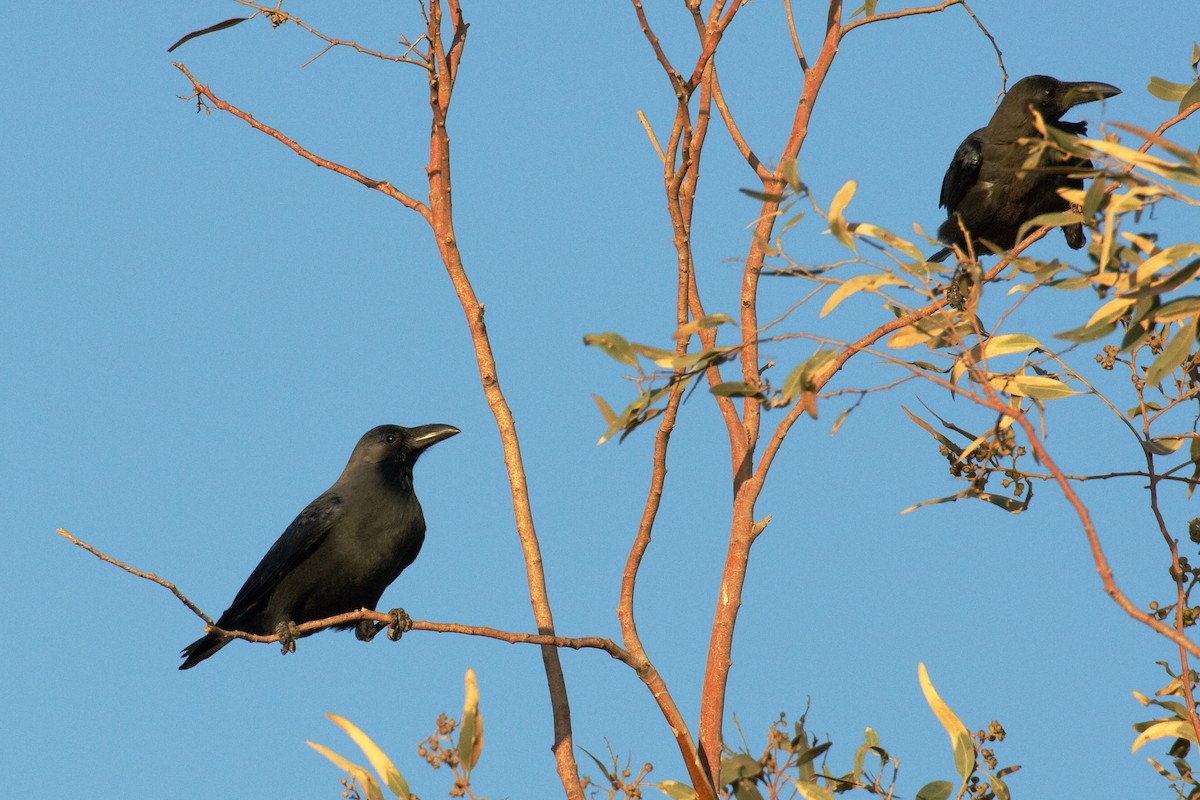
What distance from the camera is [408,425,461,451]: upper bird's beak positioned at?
21.5 ft

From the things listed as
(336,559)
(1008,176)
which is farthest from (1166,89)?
(336,559)

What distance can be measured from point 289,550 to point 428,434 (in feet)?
3.33

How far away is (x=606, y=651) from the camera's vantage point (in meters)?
Answer: 3.23

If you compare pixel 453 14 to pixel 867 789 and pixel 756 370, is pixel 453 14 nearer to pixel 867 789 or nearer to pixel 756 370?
pixel 756 370

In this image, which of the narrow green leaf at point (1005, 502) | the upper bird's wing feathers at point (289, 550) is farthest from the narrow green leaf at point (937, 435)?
the upper bird's wing feathers at point (289, 550)

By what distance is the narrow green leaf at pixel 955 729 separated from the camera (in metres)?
2.91

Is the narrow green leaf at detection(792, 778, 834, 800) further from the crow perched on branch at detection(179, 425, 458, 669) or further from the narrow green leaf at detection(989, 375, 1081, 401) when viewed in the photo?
the crow perched on branch at detection(179, 425, 458, 669)

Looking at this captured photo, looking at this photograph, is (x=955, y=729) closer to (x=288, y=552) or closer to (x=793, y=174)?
(x=793, y=174)

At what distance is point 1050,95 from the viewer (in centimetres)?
649

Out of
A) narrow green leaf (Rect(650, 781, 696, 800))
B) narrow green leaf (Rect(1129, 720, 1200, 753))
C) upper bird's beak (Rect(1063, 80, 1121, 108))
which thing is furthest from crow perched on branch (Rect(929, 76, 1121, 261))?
narrow green leaf (Rect(650, 781, 696, 800))

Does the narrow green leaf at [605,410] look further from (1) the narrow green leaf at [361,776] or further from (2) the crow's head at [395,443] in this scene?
A: (2) the crow's head at [395,443]

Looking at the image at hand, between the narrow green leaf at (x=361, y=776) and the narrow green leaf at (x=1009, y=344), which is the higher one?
the narrow green leaf at (x=1009, y=344)

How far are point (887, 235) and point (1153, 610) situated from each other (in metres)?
1.14

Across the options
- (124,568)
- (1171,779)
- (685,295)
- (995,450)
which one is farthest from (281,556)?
(1171,779)
